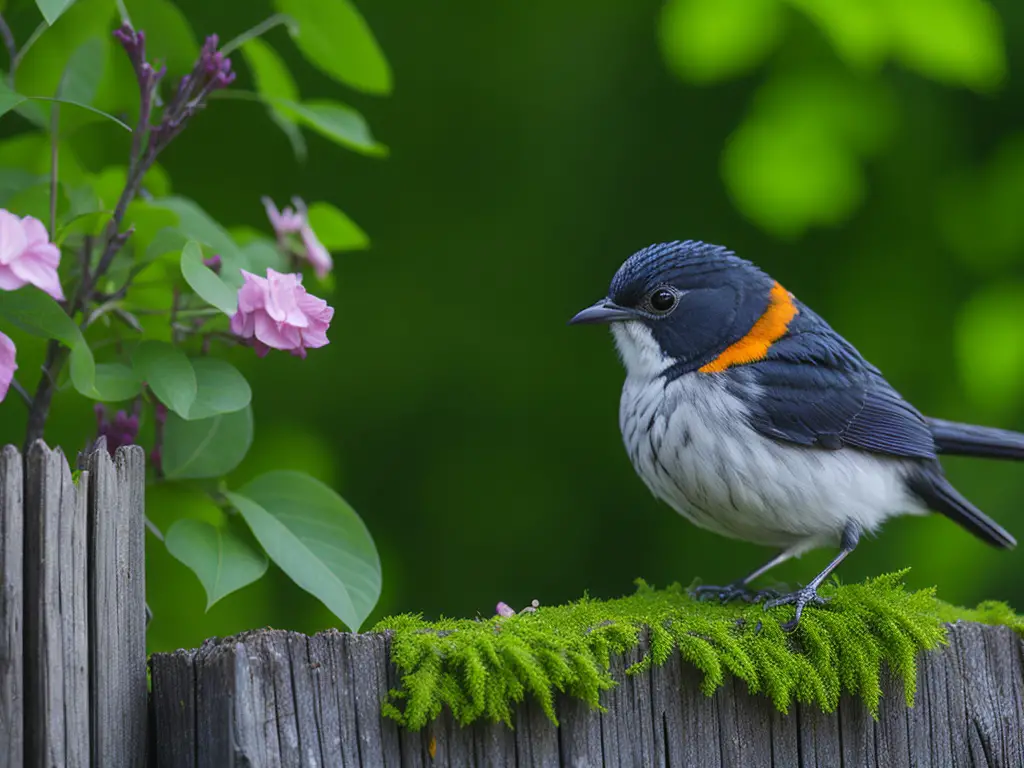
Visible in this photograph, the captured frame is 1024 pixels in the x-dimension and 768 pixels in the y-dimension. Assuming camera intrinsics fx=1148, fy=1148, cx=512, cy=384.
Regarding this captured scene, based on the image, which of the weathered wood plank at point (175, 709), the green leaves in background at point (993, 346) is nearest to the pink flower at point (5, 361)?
the weathered wood plank at point (175, 709)

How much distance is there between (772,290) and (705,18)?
36.0 inches

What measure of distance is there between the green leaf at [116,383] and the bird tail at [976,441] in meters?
2.51

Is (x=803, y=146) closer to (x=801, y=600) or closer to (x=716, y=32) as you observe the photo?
(x=716, y=32)

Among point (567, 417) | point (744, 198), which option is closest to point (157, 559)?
point (744, 198)

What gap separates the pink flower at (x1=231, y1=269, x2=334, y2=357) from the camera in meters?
2.51

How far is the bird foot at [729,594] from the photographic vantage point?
346cm

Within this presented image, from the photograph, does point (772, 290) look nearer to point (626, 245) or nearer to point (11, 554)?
point (626, 245)

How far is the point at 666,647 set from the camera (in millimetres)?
2465

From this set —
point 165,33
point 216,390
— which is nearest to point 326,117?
point 165,33

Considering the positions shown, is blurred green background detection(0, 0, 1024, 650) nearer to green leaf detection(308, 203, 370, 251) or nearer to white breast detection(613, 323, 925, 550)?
white breast detection(613, 323, 925, 550)

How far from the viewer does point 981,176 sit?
177 inches

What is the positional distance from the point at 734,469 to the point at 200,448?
58.8 inches

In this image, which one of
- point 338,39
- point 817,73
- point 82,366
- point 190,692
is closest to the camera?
point 190,692

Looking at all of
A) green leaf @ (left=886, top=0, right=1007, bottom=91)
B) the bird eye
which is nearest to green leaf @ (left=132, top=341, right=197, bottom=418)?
the bird eye
